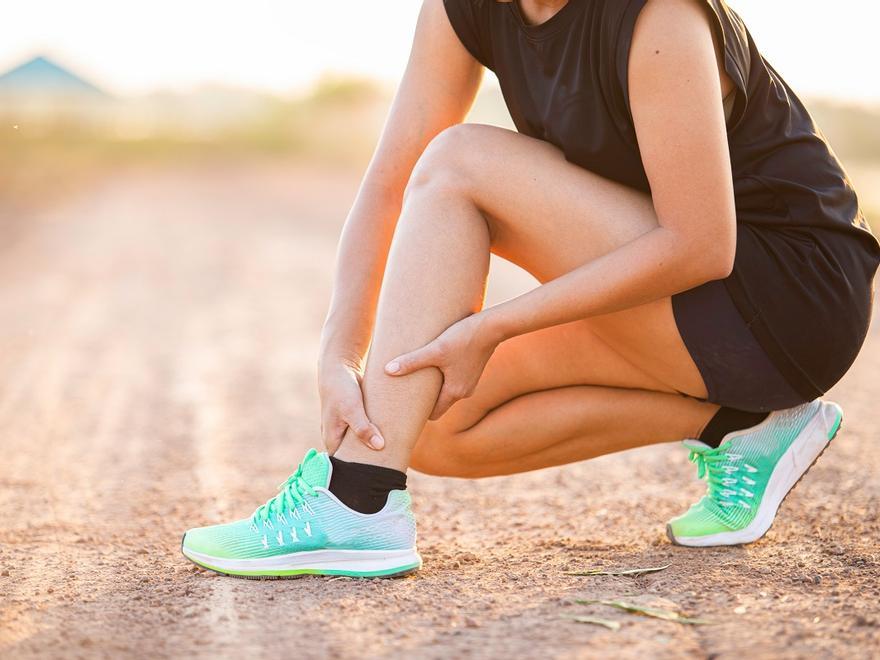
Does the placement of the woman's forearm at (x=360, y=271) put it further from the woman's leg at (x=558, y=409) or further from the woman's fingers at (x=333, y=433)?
the woman's leg at (x=558, y=409)

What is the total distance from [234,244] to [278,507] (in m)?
A: 8.17

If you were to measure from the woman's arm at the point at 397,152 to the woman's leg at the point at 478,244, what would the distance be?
19 centimetres

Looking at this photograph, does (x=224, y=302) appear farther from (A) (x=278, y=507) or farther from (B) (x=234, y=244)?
(A) (x=278, y=507)

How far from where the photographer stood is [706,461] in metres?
2.27

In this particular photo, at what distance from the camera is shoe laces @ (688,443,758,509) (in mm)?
2215

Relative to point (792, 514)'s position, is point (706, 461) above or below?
above

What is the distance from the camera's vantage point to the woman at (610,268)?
1843mm

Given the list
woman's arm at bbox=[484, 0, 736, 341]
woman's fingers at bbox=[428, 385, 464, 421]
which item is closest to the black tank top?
woman's arm at bbox=[484, 0, 736, 341]

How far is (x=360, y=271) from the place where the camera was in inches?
86.0

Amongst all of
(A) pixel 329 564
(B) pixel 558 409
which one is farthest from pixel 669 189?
(A) pixel 329 564

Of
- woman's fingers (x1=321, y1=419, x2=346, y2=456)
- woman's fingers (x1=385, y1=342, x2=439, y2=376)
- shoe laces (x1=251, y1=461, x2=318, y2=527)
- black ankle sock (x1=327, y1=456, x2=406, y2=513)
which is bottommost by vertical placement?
shoe laces (x1=251, y1=461, x2=318, y2=527)

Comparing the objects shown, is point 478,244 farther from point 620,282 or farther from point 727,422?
point 727,422

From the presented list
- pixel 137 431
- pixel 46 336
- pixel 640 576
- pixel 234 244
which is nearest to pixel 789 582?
pixel 640 576

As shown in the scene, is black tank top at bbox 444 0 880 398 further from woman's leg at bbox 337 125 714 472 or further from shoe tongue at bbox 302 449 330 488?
shoe tongue at bbox 302 449 330 488
